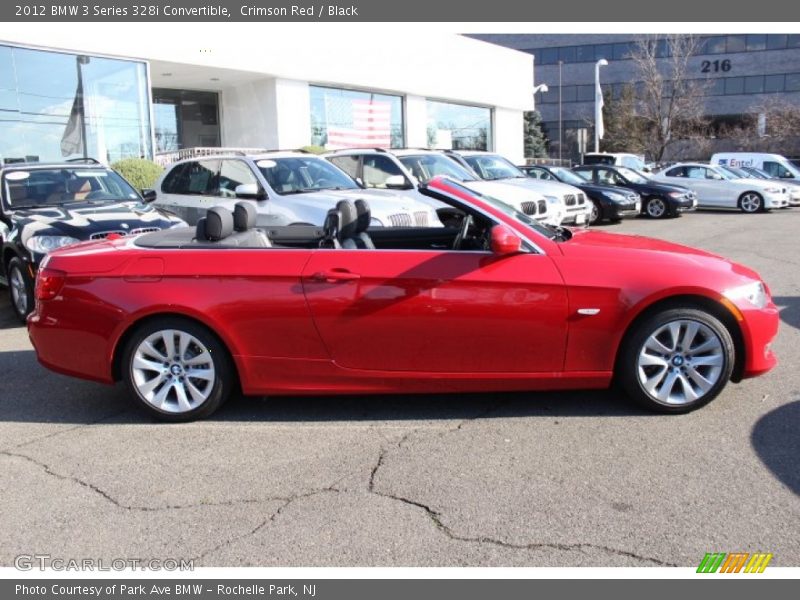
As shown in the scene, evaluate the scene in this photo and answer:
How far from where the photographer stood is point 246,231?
538cm

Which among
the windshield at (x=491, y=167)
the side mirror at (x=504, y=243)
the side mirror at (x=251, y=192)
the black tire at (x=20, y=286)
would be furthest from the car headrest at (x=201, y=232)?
the windshield at (x=491, y=167)

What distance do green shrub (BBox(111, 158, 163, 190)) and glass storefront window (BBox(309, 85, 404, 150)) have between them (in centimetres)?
775

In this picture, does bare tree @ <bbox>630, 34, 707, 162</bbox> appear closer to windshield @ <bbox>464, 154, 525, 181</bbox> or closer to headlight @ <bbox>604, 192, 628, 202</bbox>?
headlight @ <bbox>604, 192, 628, 202</bbox>

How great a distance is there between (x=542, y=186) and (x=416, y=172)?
3280mm

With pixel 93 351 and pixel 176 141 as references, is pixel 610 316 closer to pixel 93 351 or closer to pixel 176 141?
pixel 93 351

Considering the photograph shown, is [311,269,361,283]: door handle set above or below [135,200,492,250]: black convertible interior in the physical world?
below

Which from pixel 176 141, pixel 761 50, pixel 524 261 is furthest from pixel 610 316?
pixel 761 50

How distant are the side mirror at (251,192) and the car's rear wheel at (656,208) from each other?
13239mm

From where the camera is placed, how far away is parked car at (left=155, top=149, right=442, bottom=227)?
9.20 meters

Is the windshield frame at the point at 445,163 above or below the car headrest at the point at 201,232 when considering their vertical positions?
above

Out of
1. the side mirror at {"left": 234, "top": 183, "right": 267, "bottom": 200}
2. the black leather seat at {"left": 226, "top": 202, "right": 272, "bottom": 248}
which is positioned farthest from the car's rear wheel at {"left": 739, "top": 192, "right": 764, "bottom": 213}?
the black leather seat at {"left": 226, "top": 202, "right": 272, "bottom": 248}

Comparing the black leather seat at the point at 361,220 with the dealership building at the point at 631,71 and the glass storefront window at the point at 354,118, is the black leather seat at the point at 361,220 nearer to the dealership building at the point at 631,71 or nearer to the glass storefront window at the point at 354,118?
the glass storefront window at the point at 354,118

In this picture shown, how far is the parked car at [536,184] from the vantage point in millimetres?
14525

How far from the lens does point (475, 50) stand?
32.5m
